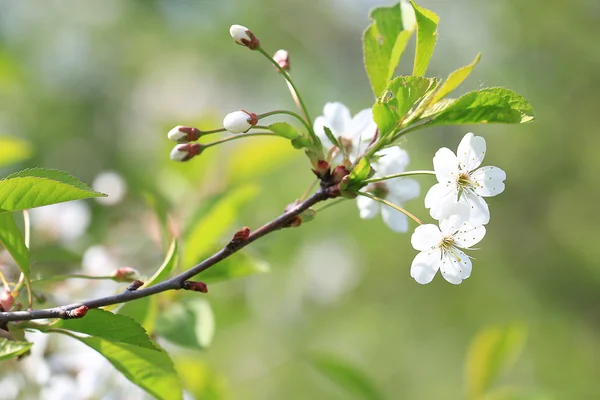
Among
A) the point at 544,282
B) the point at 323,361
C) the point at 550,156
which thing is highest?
the point at 550,156

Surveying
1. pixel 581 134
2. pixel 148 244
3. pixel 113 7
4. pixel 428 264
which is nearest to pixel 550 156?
pixel 581 134

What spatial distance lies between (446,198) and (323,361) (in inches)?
34.0

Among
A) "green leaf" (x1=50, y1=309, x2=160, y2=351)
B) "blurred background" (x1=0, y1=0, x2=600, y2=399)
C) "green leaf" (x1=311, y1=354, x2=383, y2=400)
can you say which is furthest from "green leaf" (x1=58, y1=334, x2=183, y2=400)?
"blurred background" (x1=0, y1=0, x2=600, y2=399)

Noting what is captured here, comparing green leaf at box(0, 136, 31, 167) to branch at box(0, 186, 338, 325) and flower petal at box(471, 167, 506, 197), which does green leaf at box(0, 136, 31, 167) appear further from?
flower petal at box(471, 167, 506, 197)

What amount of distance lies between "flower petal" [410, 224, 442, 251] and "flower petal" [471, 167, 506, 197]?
0.27 ft

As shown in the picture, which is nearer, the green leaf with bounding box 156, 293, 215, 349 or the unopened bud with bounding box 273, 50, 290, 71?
the unopened bud with bounding box 273, 50, 290, 71

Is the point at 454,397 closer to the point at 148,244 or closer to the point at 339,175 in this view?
the point at 148,244

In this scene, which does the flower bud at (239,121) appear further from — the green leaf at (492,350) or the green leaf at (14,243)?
the green leaf at (492,350)

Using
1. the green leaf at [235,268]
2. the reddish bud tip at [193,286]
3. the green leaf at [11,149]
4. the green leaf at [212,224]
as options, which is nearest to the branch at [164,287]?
the reddish bud tip at [193,286]

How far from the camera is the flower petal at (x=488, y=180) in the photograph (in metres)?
0.95

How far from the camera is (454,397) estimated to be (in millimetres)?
5016

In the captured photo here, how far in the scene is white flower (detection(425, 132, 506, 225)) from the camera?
93 centimetres

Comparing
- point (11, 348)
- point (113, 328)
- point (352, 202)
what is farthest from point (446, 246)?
point (352, 202)

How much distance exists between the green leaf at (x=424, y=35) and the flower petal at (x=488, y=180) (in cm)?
16
